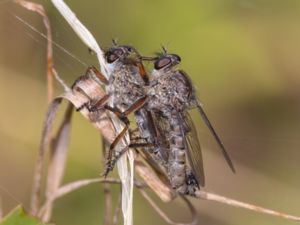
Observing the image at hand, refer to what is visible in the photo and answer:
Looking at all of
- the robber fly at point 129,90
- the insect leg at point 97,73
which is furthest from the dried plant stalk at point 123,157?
the robber fly at point 129,90

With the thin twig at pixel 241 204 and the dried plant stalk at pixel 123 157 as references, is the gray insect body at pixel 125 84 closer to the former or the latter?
the dried plant stalk at pixel 123 157

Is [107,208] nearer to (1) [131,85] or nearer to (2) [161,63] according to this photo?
(1) [131,85]

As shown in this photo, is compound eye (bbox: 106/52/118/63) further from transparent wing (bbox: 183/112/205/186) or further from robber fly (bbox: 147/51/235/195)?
transparent wing (bbox: 183/112/205/186)

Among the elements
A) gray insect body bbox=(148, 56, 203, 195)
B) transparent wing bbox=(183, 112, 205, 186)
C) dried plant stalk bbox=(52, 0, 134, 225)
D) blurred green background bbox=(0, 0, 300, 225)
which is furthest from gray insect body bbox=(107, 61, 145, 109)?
blurred green background bbox=(0, 0, 300, 225)

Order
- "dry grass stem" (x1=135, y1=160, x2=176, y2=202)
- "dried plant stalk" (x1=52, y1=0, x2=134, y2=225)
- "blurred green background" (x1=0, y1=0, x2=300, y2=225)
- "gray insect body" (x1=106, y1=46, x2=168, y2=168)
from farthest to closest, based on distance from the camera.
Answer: "blurred green background" (x1=0, y1=0, x2=300, y2=225) < "gray insect body" (x1=106, y1=46, x2=168, y2=168) < "dry grass stem" (x1=135, y1=160, x2=176, y2=202) < "dried plant stalk" (x1=52, y1=0, x2=134, y2=225)

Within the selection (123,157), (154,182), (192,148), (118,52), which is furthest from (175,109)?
(123,157)

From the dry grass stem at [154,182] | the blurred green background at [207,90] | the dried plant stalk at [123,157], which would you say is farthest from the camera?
the blurred green background at [207,90]
